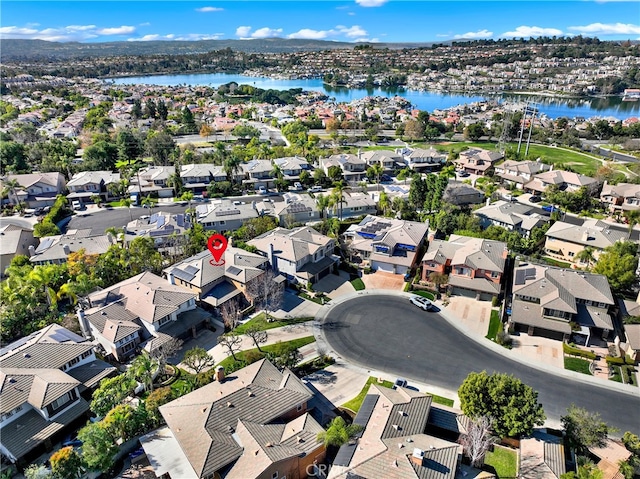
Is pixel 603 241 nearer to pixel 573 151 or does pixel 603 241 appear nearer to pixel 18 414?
pixel 18 414

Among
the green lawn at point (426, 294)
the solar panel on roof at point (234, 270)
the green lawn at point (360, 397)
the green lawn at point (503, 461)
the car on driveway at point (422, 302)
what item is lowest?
the green lawn at point (503, 461)

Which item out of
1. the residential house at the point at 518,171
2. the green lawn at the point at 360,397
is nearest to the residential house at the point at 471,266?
the green lawn at the point at 360,397

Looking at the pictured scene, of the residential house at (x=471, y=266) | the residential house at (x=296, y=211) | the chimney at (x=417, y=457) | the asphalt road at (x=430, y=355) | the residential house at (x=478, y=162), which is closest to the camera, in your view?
the chimney at (x=417, y=457)

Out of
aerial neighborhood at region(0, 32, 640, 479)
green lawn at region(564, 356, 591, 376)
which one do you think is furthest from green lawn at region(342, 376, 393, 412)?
green lawn at region(564, 356, 591, 376)

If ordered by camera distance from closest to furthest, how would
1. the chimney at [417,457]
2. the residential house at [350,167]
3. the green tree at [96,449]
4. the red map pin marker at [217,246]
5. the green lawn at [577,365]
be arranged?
the chimney at [417,457]
the green tree at [96,449]
the green lawn at [577,365]
the red map pin marker at [217,246]
the residential house at [350,167]

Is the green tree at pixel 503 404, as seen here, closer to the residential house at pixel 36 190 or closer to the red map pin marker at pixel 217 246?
the red map pin marker at pixel 217 246

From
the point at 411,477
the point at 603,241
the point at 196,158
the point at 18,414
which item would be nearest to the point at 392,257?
the point at 603,241

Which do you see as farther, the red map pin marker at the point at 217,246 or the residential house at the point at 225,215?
the residential house at the point at 225,215
